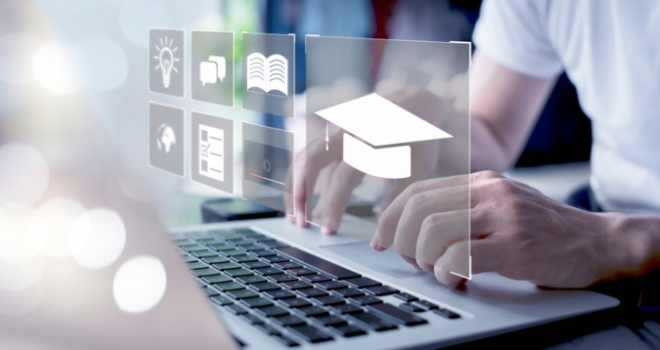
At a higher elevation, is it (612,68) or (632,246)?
(612,68)

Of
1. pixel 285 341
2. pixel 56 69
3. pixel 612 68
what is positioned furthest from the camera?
pixel 612 68

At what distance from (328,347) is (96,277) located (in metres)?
0.16

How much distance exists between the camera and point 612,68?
85 centimetres

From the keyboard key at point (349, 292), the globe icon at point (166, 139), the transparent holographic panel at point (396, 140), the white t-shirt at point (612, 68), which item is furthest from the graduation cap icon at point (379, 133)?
the white t-shirt at point (612, 68)

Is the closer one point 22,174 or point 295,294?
point 295,294

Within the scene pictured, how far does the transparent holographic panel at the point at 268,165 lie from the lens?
608 mm

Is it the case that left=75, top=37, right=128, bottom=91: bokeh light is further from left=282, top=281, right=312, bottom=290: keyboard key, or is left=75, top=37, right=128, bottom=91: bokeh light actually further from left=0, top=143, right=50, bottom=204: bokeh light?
left=282, top=281, right=312, bottom=290: keyboard key

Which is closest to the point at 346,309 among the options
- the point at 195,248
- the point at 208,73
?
the point at 195,248

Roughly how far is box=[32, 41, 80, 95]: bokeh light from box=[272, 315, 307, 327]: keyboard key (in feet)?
1.57

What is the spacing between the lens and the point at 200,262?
1.63ft

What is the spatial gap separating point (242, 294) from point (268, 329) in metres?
0.07

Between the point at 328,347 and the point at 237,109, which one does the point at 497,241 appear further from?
the point at 237,109

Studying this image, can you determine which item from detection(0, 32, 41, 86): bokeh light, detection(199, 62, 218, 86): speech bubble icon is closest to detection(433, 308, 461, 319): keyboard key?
detection(199, 62, 218, 86): speech bubble icon

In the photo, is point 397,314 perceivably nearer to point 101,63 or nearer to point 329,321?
point 329,321
